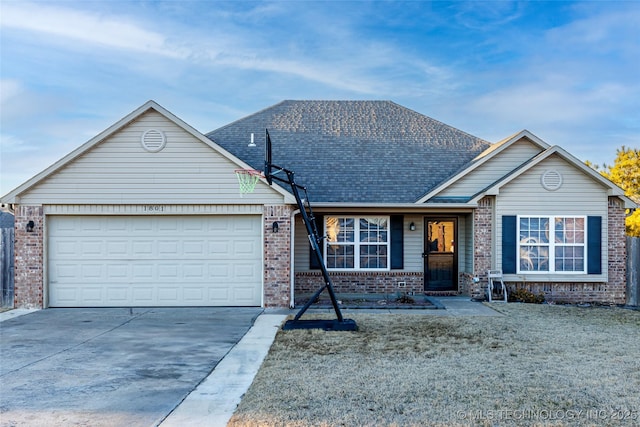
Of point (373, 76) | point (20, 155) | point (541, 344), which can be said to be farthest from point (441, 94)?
point (20, 155)

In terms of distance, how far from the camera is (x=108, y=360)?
23.7ft

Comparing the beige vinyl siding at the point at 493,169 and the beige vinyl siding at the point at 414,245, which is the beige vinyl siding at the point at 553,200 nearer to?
the beige vinyl siding at the point at 493,169

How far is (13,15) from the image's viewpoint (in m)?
12.1

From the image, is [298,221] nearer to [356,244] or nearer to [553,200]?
[356,244]

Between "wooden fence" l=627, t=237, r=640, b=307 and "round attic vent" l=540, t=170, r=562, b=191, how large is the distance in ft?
8.45

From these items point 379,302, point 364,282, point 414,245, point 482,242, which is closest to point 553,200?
point 482,242

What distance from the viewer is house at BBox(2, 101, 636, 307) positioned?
11625mm

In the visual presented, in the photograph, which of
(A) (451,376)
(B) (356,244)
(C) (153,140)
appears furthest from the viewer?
(B) (356,244)

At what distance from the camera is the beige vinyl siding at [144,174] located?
11602mm

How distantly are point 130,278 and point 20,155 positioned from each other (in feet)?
28.4

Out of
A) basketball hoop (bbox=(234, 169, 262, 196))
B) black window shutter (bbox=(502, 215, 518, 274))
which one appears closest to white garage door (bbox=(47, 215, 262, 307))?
basketball hoop (bbox=(234, 169, 262, 196))

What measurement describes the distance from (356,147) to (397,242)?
3.53 meters

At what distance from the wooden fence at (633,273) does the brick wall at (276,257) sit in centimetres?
917

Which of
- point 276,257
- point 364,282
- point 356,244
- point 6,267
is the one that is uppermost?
point 356,244
